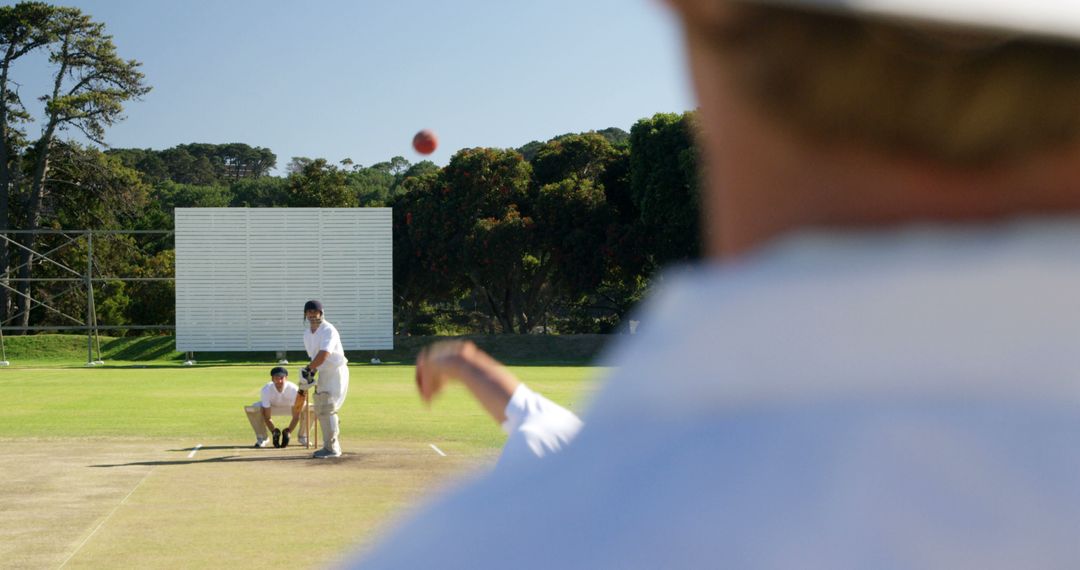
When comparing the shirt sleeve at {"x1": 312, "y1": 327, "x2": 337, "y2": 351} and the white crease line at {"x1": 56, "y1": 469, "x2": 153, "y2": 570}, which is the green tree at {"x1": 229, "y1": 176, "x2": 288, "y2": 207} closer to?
the shirt sleeve at {"x1": 312, "y1": 327, "x2": 337, "y2": 351}

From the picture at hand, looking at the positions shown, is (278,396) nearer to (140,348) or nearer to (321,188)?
(140,348)

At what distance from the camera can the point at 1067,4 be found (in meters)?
0.57

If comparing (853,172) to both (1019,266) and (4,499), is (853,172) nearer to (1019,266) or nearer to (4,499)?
(1019,266)

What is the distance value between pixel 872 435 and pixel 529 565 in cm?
18

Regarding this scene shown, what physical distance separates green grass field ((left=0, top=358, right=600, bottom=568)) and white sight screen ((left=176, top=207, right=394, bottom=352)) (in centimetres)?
1636

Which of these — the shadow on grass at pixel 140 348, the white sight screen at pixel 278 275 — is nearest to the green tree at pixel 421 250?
the white sight screen at pixel 278 275

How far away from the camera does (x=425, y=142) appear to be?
2177 centimetres

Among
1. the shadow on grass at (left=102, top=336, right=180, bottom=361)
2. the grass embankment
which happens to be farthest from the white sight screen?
the shadow on grass at (left=102, top=336, right=180, bottom=361)

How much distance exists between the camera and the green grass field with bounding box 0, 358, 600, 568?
24.3ft

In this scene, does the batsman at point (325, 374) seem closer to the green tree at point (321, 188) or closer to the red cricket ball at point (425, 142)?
the red cricket ball at point (425, 142)

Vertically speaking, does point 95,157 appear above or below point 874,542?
above

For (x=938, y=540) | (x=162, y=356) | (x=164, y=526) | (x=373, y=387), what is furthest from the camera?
(x=162, y=356)

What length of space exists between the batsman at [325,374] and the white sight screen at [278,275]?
24858 millimetres

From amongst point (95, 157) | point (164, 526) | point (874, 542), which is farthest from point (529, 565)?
point (95, 157)
